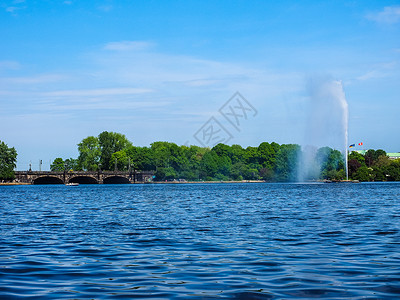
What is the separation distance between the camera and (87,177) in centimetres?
17012

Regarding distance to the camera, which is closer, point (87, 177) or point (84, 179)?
point (87, 177)

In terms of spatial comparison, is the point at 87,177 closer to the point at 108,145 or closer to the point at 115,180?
the point at 115,180

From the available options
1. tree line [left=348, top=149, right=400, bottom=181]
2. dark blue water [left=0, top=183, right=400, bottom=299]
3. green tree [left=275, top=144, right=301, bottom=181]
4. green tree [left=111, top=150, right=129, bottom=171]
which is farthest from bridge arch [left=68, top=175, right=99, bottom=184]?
dark blue water [left=0, top=183, right=400, bottom=299]

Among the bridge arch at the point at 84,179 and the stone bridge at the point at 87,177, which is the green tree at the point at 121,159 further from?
the bridge arch at the point at 84,179

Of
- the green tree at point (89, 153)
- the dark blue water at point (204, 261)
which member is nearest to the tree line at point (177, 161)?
the green tree at point (89, 153)

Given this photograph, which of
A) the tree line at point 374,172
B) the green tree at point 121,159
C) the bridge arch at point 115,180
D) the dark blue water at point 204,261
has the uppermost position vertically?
the green tree at point 121,159

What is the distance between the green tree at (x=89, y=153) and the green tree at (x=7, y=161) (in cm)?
2872

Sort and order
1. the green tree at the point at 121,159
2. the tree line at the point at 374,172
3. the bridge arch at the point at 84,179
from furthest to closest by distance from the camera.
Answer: the green tree at the point at 121,159
the bridge arch at the point at 84,179
the tree line at the point at 374,172

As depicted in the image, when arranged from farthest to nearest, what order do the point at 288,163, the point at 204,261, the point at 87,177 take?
the point at 87,177 < the point at 288,163 < the point at 204,261

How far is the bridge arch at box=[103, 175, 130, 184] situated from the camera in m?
170

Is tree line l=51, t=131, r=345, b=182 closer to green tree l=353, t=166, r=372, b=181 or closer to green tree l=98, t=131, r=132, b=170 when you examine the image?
green tree l=98, t=131, r=132, b=170

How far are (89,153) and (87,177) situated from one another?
13.5 meters

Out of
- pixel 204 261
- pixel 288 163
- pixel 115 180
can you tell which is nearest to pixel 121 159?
pixel 115 180

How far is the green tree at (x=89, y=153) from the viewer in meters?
180
